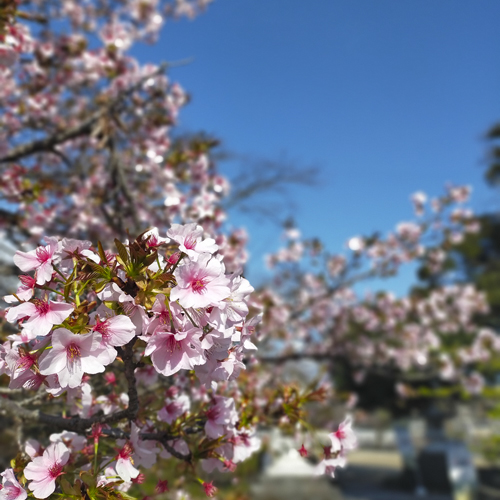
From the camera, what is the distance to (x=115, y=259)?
3.55ft

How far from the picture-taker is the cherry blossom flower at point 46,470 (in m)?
1.10

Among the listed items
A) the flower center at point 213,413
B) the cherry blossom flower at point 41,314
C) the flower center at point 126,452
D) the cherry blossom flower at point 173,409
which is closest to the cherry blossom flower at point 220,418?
the flower center at point 213,413

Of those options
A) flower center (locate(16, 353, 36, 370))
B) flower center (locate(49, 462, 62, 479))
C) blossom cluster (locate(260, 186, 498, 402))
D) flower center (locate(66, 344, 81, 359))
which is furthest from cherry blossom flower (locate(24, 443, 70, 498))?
blossom cluster (locate(260, 186, 498, 402))

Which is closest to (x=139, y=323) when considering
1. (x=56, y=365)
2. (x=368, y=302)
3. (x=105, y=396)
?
(x=56, y=365)

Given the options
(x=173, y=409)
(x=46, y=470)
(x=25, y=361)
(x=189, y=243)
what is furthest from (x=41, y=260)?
(x=173, y=409)

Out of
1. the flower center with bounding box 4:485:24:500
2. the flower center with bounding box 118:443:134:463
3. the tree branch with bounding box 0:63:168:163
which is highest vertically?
the tree branch with bounding box 0:63:168:163

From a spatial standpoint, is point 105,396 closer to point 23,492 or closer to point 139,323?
point 23,492

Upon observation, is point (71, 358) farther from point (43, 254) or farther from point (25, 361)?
point (43, 254)

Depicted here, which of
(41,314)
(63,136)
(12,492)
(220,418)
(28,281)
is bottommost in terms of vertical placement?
(12,492)

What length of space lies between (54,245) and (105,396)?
775mm

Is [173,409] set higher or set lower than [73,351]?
lower

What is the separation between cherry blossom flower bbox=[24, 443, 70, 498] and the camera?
1099 millimetres

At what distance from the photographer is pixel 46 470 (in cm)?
115

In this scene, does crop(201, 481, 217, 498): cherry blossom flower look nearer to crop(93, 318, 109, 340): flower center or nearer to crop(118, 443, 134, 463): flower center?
crop(118, 443, 134, 463): flower center
